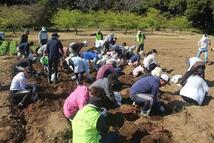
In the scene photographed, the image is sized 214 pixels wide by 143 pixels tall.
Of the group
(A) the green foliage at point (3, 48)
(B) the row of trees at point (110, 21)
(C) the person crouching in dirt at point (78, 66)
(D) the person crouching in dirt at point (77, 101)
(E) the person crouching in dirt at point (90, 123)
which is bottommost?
(B) the row of trees at point (110, 21)

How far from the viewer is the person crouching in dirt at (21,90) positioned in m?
11.8

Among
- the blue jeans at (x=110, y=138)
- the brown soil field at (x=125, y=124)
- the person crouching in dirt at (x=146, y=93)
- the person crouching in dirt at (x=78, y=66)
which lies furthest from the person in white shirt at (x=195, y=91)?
the blue jeans at (x=110, y=138)

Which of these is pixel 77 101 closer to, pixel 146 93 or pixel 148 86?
pixel 148 86

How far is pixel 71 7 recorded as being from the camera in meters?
50.2

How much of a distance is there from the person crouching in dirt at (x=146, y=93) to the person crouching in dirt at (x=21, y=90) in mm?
2903

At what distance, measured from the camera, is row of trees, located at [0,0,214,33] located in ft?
137

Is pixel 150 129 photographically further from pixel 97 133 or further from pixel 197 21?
pixel 197 21

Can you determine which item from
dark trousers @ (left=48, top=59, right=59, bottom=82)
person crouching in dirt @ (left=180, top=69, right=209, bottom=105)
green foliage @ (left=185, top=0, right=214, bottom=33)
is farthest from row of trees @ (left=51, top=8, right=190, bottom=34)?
person crouching in dirt @ (left=180, top=69, right=209, bottom=105)

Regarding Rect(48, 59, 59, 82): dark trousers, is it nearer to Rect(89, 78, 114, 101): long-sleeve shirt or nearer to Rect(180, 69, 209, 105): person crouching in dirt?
Rect(89, 78, 114, 101): long-sleeve shirt

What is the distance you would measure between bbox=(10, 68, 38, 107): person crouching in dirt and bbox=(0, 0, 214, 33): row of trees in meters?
27.3

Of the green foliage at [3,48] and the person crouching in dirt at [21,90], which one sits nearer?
the person crouching in dirt at [21,90]

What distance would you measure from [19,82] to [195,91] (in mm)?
5085

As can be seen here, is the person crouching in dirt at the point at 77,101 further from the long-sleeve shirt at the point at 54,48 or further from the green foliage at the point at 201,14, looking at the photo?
the green foliage at the point at 201,14

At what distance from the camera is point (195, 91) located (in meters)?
12.5
